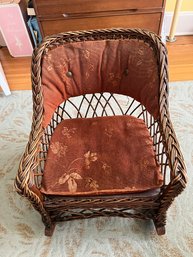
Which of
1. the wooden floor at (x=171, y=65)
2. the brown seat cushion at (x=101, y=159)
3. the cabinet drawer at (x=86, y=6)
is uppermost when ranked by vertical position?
the cabinet drawer at (x=86, y=6)

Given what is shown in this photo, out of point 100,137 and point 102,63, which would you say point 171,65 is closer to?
point 102,63

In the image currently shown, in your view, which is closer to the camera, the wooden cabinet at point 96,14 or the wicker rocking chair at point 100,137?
the wicker rocking chair at point 100,137

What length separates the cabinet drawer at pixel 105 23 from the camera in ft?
5.32

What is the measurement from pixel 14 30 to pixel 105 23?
0.78m

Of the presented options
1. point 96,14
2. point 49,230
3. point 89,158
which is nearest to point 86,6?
point 96,14

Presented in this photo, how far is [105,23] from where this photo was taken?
5.44ft

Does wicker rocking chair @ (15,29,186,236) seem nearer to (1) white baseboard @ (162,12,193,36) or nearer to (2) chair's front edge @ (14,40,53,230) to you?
(2) chair's front edge @ (14,40,53,230)

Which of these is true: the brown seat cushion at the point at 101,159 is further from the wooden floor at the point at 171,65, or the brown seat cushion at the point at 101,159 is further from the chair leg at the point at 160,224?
the wooden floor at the point at 171,65

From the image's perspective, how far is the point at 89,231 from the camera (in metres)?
1.06

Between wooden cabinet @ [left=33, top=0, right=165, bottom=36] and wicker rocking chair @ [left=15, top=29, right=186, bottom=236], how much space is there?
739 millimetres

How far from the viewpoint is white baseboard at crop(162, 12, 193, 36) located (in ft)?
6.70

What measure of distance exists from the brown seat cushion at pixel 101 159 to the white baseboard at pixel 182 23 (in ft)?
4.79

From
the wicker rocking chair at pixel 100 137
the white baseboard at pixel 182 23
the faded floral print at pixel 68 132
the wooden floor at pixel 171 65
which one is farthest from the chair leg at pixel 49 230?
the white baseboard at pixel 182 23

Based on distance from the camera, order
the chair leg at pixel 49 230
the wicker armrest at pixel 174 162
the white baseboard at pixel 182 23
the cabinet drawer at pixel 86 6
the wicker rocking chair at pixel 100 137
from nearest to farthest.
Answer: the wicker armrest at pixel 174 162, the wicker rocking chair at pixel 100 137, the chair leg at pixel 49 230, the cabinet drawer at pixel 86 6, the white baseboard at pixel 182 23
